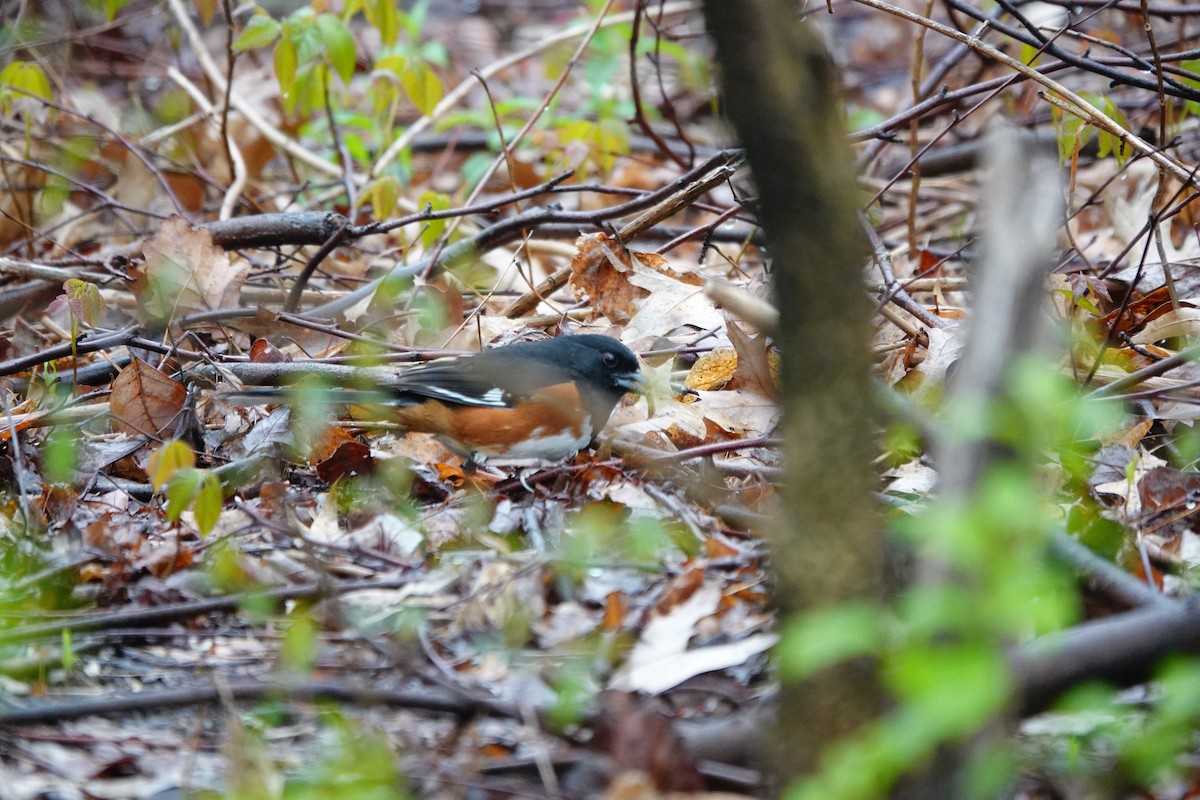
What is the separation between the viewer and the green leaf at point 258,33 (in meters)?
5.02

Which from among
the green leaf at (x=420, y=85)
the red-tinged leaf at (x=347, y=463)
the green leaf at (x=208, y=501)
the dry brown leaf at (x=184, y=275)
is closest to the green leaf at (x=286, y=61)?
the green leaf at (x=420, y=85)

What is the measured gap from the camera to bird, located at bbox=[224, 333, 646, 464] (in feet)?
12.6

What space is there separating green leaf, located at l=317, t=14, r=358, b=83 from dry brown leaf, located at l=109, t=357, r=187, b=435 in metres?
1.81

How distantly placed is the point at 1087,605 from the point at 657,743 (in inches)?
38.4

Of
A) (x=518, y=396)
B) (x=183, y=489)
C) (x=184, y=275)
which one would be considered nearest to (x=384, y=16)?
(x=184, y=275)

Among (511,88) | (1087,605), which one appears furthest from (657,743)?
(511,88)

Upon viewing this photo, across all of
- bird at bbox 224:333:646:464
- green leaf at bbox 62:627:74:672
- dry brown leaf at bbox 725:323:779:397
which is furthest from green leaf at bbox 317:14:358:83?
green leaf at bbox 62:627:74:672

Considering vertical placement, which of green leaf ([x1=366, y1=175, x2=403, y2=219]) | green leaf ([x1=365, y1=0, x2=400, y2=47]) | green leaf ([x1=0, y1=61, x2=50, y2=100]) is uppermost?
green leaf ([x1=365, y1=0, x2=400, y2=47])

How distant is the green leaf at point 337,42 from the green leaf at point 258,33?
188mm

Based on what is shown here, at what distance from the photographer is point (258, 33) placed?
5031 mm

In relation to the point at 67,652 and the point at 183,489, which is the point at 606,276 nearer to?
the point at 183,489

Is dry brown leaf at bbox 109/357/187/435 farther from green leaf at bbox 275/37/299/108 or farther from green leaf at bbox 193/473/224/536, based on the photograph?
green leaf at bbox 275/37/299/108

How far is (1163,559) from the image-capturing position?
265cm

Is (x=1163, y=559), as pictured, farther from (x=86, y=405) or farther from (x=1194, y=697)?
(x=86, y=405)
